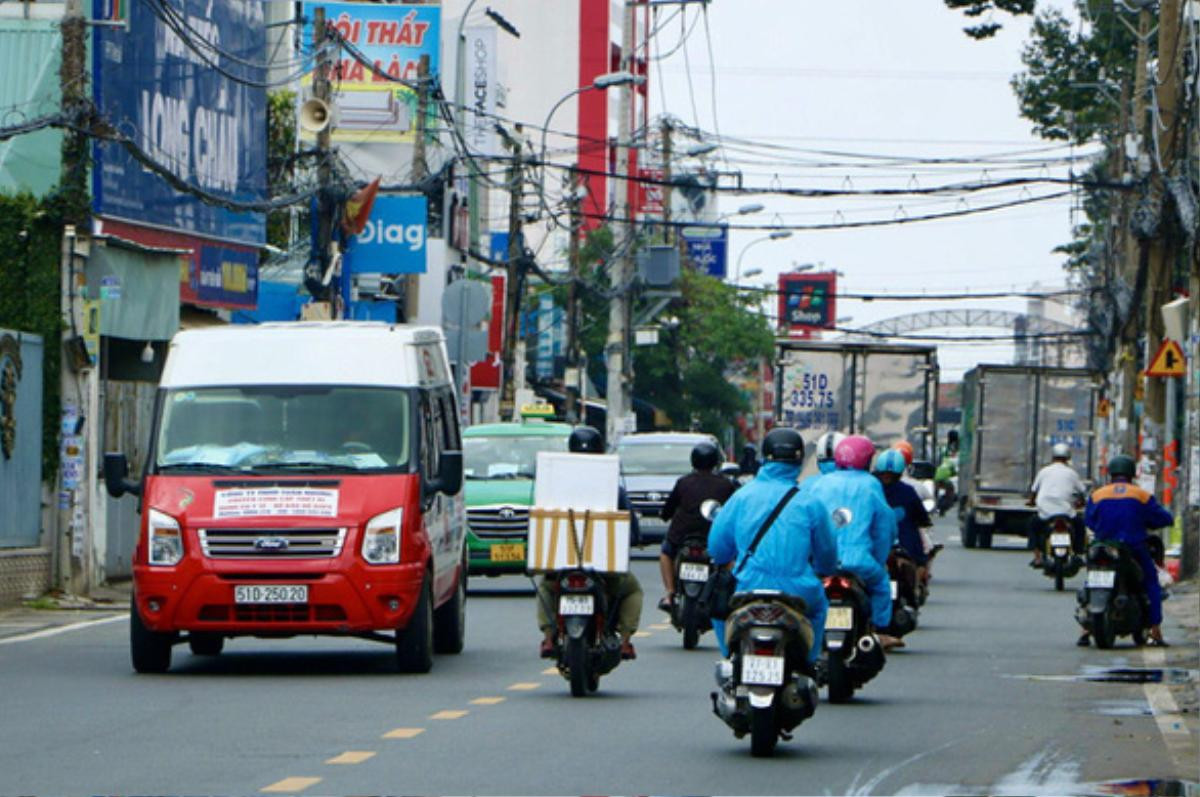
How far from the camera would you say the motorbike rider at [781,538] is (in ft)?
43.2

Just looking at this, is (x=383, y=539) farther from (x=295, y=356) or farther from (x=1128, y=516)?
(x=1128, y=516)

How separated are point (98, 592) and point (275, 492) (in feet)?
33.8

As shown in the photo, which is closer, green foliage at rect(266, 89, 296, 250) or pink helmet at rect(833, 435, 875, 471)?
pink helmet at rect(833, 435, 875, 471)

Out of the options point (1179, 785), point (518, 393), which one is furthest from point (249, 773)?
point (518, 393)

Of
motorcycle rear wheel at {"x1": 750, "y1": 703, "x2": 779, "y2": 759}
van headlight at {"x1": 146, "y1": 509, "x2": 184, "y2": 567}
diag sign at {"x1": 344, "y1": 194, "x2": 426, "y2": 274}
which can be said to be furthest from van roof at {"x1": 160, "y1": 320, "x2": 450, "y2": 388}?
diag sign at {"x1": 344, "y1": 194, "x2": 426, "y2": 274}

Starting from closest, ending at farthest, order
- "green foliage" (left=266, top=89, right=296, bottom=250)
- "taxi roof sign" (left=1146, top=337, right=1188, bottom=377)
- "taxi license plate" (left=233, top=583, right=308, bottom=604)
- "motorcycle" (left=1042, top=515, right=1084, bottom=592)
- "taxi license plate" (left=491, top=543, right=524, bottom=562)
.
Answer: "taxi license plate" (left=233, top=583, right=308, bottom=604), "taxi license plate" (left=491, top=543, right=524, bottom=562), "motorcycle" (left=1042, top=515, right=1084, bottom=592), "taxi roof sign" (left=1146, top=337, right=1188, bottom=377), "green foliage" (left=266, top=89, right=296, bottom=250)

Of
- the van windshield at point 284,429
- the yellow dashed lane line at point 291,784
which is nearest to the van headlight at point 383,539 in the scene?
the van windshield at point 284,429

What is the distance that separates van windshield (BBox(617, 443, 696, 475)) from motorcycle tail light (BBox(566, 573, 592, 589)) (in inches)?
918

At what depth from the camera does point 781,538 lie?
43.2 ft

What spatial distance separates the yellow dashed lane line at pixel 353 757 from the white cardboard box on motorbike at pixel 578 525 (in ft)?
11.4

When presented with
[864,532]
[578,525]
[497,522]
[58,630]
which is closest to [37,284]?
[58,630]

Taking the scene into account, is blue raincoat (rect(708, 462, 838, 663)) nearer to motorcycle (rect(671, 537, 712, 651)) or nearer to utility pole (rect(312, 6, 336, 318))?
motorcycle (rect(671, 537, 712, 651))

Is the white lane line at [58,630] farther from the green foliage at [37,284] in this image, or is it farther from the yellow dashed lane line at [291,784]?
the yellow dashed lane line at [291,784]

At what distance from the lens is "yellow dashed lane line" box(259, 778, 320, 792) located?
1151 cm
